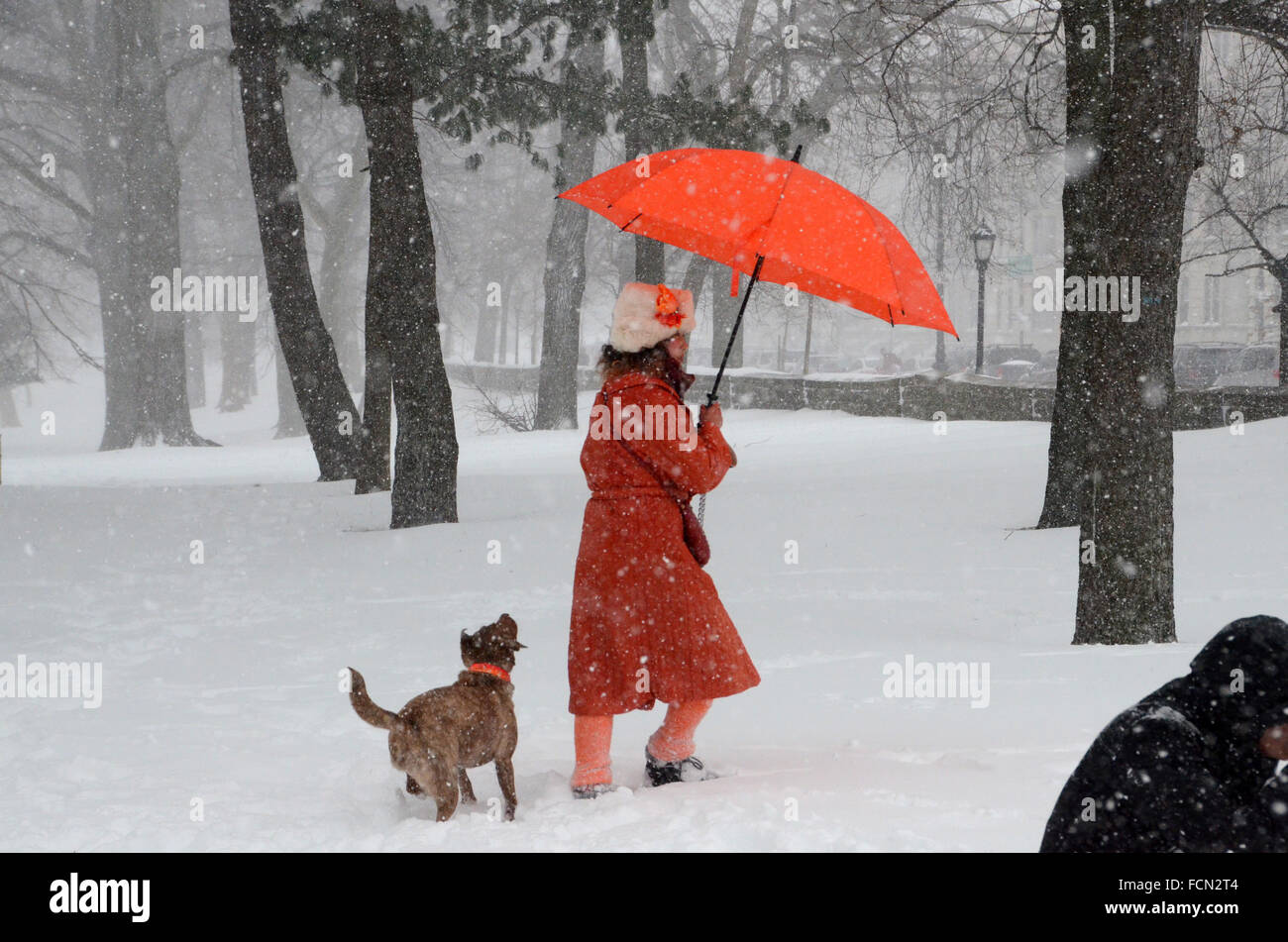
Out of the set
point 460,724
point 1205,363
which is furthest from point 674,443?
point 1205,363

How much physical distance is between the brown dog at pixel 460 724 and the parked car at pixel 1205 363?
3385cm

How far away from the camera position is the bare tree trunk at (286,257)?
16.0 m

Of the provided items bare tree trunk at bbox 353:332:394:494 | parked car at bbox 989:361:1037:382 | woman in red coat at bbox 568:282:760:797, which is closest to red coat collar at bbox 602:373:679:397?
woman in red coat at bbox 568:282:760:797

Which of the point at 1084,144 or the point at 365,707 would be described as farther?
the point at 1084,144

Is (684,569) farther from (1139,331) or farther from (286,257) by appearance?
(286,257)

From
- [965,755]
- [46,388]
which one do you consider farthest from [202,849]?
[46,388]

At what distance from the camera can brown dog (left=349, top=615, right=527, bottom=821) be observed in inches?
179

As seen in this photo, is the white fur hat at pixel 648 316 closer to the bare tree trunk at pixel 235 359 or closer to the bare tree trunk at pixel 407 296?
the bare tree trunk at pixel 407 296

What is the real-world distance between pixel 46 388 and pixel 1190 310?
52889 mm

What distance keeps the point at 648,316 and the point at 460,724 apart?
64.6 inches

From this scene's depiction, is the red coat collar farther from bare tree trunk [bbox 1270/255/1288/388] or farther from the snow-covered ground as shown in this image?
bare tree trunk [bbox 1270/255/1288/388]

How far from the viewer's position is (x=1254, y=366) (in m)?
38.0

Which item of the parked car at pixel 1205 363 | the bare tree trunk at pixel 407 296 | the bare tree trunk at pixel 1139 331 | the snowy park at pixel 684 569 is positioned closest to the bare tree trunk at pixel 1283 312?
the snowy park at pixel 684 569

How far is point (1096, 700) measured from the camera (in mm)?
6273
